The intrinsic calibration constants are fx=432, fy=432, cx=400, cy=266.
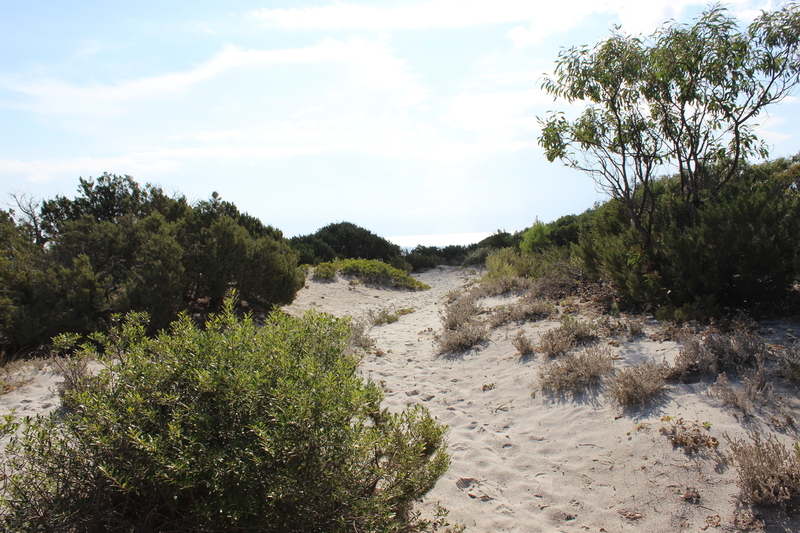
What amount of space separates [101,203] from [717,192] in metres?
19.7

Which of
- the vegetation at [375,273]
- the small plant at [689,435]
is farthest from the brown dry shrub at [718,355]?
the vegetation at [375,273]

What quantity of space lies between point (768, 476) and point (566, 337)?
314cm

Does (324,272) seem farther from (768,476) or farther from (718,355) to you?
(768,476)

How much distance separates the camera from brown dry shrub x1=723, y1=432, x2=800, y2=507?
2543 millimetres

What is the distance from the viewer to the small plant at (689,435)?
3215 mm

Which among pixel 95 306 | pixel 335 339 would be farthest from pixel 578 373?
pixel 95 306

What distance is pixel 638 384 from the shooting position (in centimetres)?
405

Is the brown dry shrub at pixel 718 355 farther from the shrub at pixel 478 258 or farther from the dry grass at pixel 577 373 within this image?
the shrub at pixel 478 258

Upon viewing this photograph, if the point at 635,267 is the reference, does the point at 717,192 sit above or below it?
above

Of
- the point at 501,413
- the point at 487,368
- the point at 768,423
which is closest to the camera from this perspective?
the point at 768,423

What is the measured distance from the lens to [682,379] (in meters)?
4.20

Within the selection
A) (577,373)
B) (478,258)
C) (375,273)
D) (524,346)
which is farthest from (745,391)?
(478,258)

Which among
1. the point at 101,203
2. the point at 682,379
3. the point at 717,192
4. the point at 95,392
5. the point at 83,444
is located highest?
the point at 101,203

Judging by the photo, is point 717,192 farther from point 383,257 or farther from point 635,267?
point 383,257
